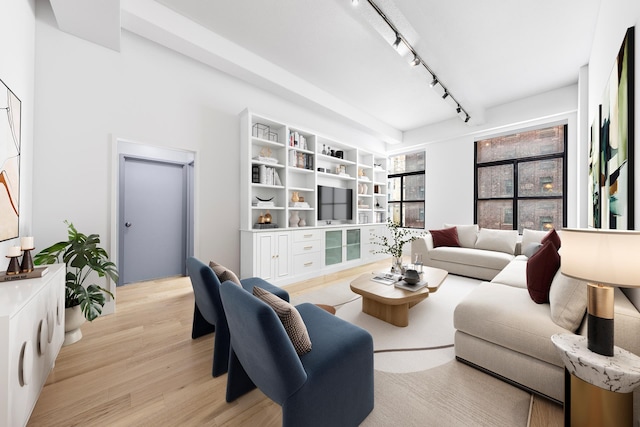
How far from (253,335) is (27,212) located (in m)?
2.63

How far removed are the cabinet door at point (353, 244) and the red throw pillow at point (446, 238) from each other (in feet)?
4.77

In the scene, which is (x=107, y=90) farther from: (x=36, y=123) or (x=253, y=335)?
(x=253, y=335)

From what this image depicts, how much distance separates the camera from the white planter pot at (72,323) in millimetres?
2066

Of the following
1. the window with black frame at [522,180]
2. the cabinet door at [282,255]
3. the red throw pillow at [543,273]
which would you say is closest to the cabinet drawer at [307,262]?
the cabinet door at [282,255]

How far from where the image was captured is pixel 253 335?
1056mm

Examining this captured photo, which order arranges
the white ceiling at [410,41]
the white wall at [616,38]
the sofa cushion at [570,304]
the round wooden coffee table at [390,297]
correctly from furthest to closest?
1. the white ceiling at [410,41]
2. the round wooden coffee table at [390,297]
3. the sofa cushion at [570,304]
4. the white wall at [616,38]

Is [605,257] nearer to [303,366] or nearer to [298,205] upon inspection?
[303,366]

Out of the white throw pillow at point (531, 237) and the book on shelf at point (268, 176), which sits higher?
the book on shelf at point (268, 176)

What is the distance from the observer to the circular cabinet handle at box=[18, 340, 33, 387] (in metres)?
1.15

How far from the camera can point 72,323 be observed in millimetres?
2078

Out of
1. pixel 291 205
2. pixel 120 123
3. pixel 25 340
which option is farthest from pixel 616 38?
pixel 120 123

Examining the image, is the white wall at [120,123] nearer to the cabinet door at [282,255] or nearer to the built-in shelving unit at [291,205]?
the built-in shelving unit at [291,205]

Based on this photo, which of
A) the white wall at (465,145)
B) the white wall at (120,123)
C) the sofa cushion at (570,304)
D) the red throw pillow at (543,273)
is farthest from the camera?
the white wall at (465,145)

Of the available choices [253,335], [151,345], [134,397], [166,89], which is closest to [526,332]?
[253,335]
